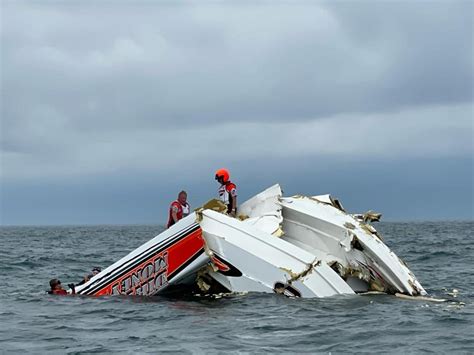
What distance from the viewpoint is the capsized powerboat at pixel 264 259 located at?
397 inches

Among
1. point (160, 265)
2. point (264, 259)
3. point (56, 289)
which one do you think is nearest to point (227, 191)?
point (160, 265)

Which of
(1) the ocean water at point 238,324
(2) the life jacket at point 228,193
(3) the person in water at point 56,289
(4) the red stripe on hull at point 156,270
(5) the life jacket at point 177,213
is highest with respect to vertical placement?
(2) the life jacket at point 228,193

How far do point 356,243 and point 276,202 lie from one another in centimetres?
185

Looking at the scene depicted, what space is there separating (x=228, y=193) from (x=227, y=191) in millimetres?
43

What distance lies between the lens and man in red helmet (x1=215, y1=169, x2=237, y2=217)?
12.1 metres

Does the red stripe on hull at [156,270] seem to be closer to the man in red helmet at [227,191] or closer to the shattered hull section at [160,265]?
the shattered hull section at [160,265]

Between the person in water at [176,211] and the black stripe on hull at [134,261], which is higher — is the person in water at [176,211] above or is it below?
above

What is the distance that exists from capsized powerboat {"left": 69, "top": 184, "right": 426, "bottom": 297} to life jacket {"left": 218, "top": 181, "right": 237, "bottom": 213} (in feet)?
1.17

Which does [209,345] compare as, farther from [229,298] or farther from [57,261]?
[57,261]

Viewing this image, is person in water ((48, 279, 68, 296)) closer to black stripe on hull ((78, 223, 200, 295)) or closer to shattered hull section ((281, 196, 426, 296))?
black stripe on hull ((78, 223, 200, 295))

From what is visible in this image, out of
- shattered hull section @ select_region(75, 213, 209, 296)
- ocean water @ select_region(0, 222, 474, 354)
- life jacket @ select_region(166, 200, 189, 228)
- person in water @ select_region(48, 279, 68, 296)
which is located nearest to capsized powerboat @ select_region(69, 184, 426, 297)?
shattered hull section @ select_region(75, 213, 209, 296)

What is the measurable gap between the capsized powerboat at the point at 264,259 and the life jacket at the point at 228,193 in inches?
14.1

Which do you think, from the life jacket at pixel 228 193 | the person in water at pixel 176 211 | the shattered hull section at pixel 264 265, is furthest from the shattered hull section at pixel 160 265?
the life jacket at pixel 228 193

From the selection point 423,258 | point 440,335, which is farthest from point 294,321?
point 423,258
